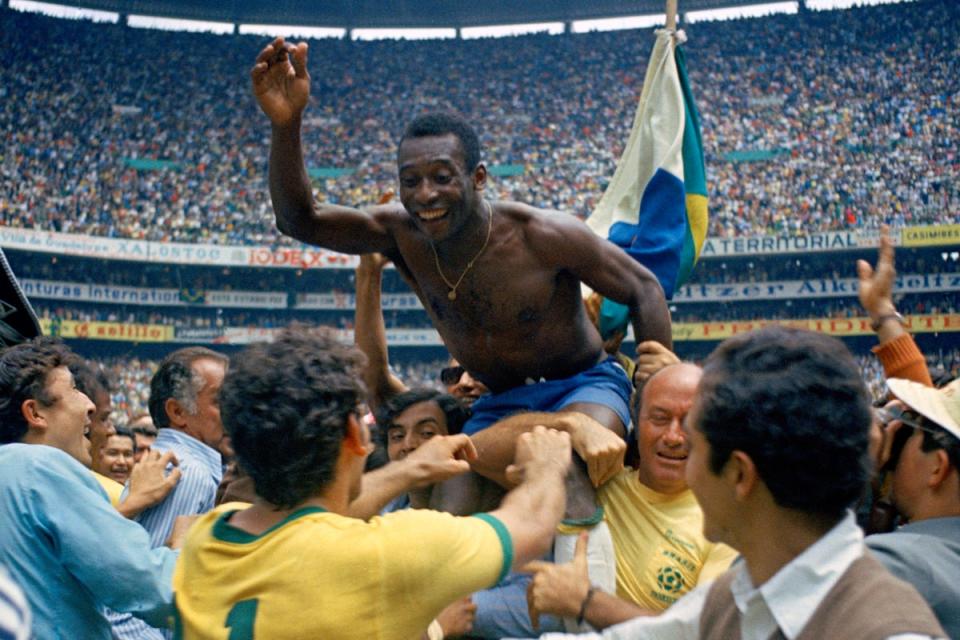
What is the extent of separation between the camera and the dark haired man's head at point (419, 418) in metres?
3.94

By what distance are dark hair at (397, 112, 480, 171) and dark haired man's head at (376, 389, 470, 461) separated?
3.36 ft

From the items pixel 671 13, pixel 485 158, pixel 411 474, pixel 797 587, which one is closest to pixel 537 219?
pixel 411 474

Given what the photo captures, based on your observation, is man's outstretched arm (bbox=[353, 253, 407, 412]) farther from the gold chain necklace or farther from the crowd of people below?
the crowd of people below

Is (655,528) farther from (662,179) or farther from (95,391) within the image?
(662,179)

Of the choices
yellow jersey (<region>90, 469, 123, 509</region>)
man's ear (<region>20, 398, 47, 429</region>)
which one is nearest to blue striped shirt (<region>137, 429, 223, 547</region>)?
yellow jersey (<region>90, 469, 123, 509</region>)

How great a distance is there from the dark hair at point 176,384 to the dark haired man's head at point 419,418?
0.78 meters

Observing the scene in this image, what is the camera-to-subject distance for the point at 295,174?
3.35 m

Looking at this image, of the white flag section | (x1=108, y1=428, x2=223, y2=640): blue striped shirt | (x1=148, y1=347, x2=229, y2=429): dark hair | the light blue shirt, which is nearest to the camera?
the light blue shirt

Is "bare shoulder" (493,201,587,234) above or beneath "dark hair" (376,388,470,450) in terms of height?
above

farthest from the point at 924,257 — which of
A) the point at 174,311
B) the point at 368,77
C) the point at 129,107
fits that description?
the point at 129,107

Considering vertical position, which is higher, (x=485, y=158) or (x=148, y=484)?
(x=485, y=158)

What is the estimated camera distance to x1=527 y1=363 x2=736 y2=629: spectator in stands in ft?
8.25

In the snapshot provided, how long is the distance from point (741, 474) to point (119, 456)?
5.36 m

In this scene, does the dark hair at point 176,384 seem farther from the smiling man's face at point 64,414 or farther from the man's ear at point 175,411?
the smiling man's face at point 64,414
